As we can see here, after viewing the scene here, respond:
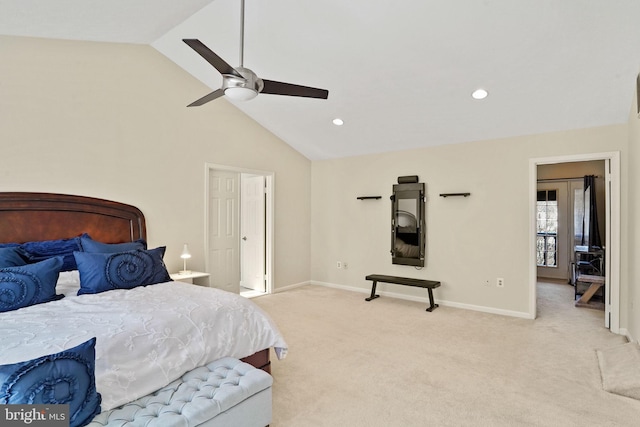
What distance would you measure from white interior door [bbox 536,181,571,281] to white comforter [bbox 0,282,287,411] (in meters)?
6.61

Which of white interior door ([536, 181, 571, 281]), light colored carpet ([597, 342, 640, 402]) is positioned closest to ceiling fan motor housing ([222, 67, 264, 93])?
light colored carpet ([597, 342, 640, 402])

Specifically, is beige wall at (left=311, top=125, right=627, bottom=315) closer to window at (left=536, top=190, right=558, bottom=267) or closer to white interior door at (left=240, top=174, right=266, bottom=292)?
white interior door at (left=240, top=174, right=266, bottom=292)

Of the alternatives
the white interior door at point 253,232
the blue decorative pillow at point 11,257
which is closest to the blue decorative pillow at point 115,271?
the blue decorative pillow at point 11,257

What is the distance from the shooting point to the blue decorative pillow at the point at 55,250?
312 cm

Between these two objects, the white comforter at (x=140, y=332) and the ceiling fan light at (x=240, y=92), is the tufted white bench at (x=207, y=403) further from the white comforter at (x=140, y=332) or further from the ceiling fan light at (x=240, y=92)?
the ceiling fan light at (x=240, y=92)

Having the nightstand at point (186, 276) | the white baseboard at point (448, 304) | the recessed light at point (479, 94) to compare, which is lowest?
the white baseboard at point (448, 304)

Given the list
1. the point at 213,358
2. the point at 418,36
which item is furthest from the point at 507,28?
the point at 213,358

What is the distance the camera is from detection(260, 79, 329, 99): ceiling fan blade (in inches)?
101

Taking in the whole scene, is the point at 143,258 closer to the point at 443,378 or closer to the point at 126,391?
the point at 126,391

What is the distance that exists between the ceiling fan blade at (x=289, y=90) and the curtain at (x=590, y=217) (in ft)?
17.9

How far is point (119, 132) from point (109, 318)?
258 centimetres

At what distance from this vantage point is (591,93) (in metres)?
3.51

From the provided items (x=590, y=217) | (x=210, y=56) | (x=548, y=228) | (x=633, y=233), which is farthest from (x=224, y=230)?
(x=548, y=228)

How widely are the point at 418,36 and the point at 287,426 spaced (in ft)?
10.7
